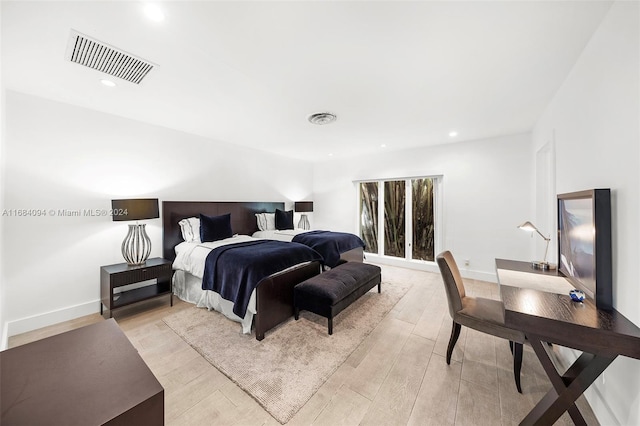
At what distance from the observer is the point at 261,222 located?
475cm

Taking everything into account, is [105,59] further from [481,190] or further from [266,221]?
[481,190]

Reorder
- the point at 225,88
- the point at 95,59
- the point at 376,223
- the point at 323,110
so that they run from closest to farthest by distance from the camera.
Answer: the point at 95,59, the point at 225,88, the point at 323,110, the point at 376,223

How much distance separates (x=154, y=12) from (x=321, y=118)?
6.47 feet

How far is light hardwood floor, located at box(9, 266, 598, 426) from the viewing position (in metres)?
1.48

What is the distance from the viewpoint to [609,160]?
4.59ft

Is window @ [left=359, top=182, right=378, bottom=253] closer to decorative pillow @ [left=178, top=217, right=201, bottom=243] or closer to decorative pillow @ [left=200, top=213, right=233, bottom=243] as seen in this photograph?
decorative pillow @ [left=200, top=213, right=233, bottom=243]

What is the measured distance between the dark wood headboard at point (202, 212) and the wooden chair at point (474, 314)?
3606 mm

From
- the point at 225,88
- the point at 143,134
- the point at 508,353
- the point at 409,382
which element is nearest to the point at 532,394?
the point at 508,353

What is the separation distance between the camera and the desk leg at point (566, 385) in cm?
117

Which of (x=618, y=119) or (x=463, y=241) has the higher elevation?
(x=618, y=119)

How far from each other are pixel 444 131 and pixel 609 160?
2.45 m

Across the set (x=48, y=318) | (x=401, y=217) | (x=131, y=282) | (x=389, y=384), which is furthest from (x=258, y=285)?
(x=401, y=217)

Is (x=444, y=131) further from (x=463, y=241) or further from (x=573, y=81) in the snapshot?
(x=463, y=241)

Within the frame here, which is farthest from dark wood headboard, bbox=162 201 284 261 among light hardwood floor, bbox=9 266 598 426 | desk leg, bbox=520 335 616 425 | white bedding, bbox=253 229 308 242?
desk leg, bbox=520 335 616 425
